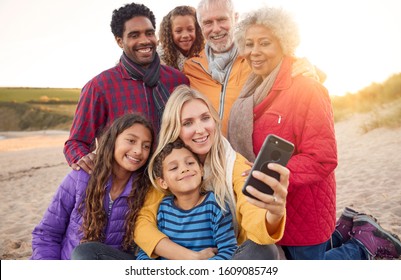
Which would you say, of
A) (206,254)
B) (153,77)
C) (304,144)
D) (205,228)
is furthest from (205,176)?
(153,77)

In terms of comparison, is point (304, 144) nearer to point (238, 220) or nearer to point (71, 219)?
point (238, 220)

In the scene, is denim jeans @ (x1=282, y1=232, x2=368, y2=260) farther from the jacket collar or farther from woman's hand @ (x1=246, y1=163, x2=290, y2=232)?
the jacket collar

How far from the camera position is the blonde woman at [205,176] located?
1732 mm

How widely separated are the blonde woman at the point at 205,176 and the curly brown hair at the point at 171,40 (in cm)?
100

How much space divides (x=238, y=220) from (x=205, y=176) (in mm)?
255

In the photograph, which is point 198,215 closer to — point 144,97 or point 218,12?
point 144,97

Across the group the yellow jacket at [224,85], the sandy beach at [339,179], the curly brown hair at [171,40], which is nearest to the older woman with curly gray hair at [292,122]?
the yellow jacket at [224,85]

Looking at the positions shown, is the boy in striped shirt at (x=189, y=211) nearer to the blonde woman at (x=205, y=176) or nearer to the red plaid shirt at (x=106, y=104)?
the blonde woman at (x=205, y=176)

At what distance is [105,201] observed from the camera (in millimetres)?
2027

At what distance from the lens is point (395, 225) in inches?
127

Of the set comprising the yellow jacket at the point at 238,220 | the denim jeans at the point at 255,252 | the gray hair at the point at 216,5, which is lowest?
the denim jeans at the point at 255,252

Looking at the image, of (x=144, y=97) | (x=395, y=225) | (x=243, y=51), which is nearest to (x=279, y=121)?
(x=243, y=51)

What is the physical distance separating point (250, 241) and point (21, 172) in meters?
6.77

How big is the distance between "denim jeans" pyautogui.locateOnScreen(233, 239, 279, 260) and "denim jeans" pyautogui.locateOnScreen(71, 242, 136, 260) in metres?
0.61
